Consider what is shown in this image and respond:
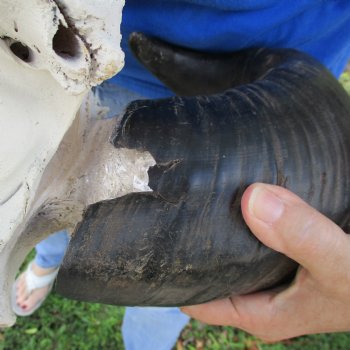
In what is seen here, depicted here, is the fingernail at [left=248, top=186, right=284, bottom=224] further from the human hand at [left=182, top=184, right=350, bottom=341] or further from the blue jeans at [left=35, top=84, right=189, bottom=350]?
the blue jeans at [left=35, top=84, right=189, bottom=350]

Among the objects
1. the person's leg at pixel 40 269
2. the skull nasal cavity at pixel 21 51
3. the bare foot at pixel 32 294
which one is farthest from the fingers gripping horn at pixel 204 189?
the bare foot at pixel 32 294

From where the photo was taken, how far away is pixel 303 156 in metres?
0.63

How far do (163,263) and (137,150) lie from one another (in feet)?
0.53

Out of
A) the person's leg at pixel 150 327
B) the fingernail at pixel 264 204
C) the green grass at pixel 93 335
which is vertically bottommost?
the green grass at pixel 93 335

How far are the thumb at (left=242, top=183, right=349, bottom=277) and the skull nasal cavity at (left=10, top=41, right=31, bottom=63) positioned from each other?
0.33 metres

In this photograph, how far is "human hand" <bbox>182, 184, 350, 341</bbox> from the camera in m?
0.62

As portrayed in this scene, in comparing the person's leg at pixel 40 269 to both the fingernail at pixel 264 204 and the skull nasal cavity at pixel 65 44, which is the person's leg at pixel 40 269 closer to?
the fingernail at pixel 264 204

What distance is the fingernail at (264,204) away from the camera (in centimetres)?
59

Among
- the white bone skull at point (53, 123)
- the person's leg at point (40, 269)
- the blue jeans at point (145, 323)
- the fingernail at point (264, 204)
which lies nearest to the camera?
the white bone skull at point (53, 123)

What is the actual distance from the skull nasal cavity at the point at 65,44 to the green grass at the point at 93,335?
5.13ft

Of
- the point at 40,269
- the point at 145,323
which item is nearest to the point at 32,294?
the point at 40,269

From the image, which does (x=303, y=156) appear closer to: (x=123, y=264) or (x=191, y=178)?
(x=191, y=178)

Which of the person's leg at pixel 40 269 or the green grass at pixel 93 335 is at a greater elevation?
the person's leg at pixel 40 269

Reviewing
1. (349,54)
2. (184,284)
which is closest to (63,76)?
(184,284)
